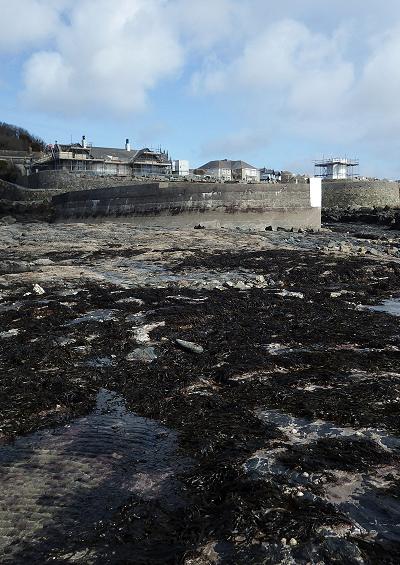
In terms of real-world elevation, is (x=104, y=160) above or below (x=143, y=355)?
above

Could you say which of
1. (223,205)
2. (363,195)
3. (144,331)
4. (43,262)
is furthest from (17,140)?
(144,331)

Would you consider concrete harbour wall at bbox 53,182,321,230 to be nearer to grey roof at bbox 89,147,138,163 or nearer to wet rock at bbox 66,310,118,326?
wet rock at bbox 66,310,118,326

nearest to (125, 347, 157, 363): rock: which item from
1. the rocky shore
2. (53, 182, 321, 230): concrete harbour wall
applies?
→ the rocky shore

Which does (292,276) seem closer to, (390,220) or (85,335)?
(85,335)

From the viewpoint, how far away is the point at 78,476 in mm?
3223

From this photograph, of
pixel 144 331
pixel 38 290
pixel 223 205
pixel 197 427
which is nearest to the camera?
pixel 197 427

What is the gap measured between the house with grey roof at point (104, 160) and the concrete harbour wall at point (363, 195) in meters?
19.1

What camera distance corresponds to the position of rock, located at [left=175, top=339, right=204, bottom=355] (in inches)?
224

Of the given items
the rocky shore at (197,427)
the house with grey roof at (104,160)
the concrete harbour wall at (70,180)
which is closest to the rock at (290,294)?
the rocky shore at (197,427)

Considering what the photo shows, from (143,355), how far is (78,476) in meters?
2.35

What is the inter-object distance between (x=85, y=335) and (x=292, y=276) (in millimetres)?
5718

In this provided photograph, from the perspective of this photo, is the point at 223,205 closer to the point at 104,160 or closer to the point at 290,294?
the point at 290,294

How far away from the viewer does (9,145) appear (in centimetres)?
7706

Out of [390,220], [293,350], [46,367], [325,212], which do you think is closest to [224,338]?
[293,350]
